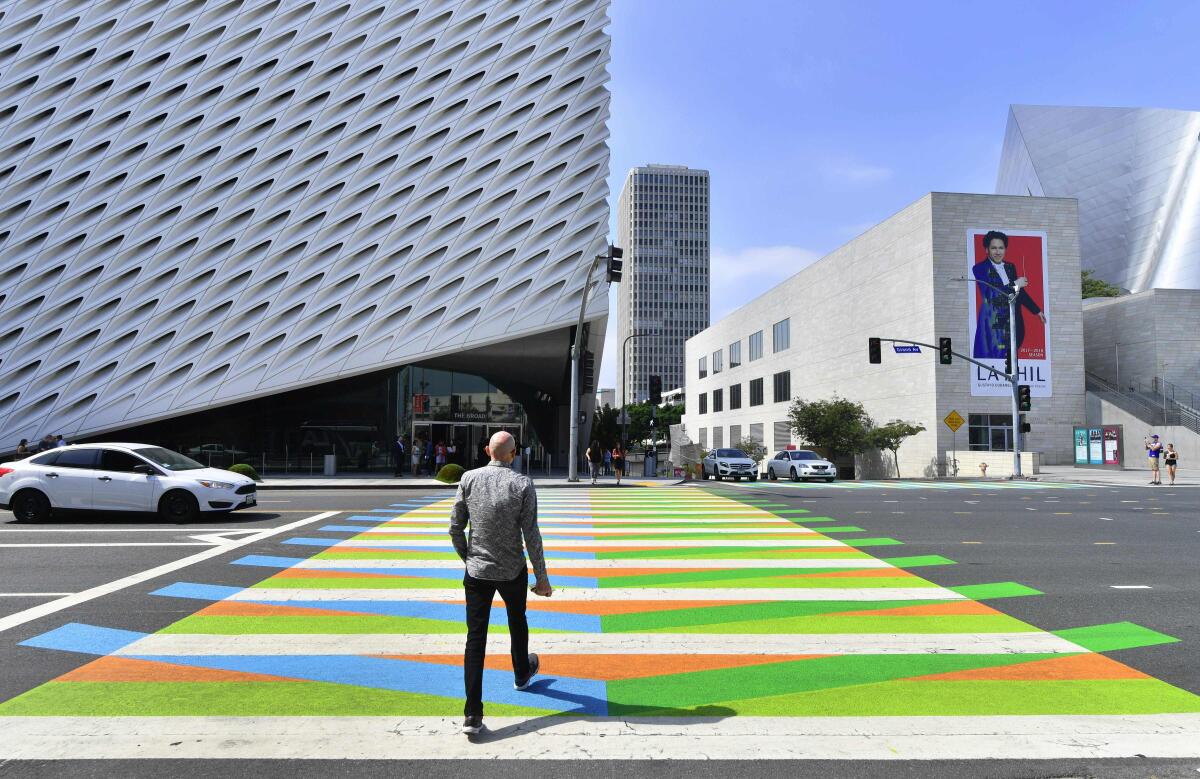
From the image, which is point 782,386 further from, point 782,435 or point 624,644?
point 624,644

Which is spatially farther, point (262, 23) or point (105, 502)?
point (262, 23)

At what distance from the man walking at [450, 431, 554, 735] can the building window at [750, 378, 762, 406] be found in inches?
2670

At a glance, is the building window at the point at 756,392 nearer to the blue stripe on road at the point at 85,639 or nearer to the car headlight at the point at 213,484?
the car headlight at the point at 213,484

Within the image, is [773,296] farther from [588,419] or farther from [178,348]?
[178,348]

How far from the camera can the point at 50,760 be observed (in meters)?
3.87

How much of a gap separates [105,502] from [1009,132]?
87289mm

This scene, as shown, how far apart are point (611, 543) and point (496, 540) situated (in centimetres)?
689

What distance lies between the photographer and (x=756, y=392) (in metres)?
72.4

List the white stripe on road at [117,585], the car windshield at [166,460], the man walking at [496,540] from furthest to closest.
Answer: the car windshield at [166,460]
the white stripe on road at [117,585]
the man walking at [496,540]

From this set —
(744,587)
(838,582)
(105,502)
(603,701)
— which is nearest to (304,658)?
(603,701)

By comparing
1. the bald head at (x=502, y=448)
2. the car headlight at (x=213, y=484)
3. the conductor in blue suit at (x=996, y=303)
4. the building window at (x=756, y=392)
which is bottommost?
the car headlight at (x=213, y=484)

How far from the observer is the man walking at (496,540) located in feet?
14.5

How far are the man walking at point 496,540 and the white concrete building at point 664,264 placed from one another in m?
160

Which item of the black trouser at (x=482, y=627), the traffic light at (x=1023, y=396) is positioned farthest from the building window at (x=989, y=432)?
the black trouser at (x=482, y=627)
